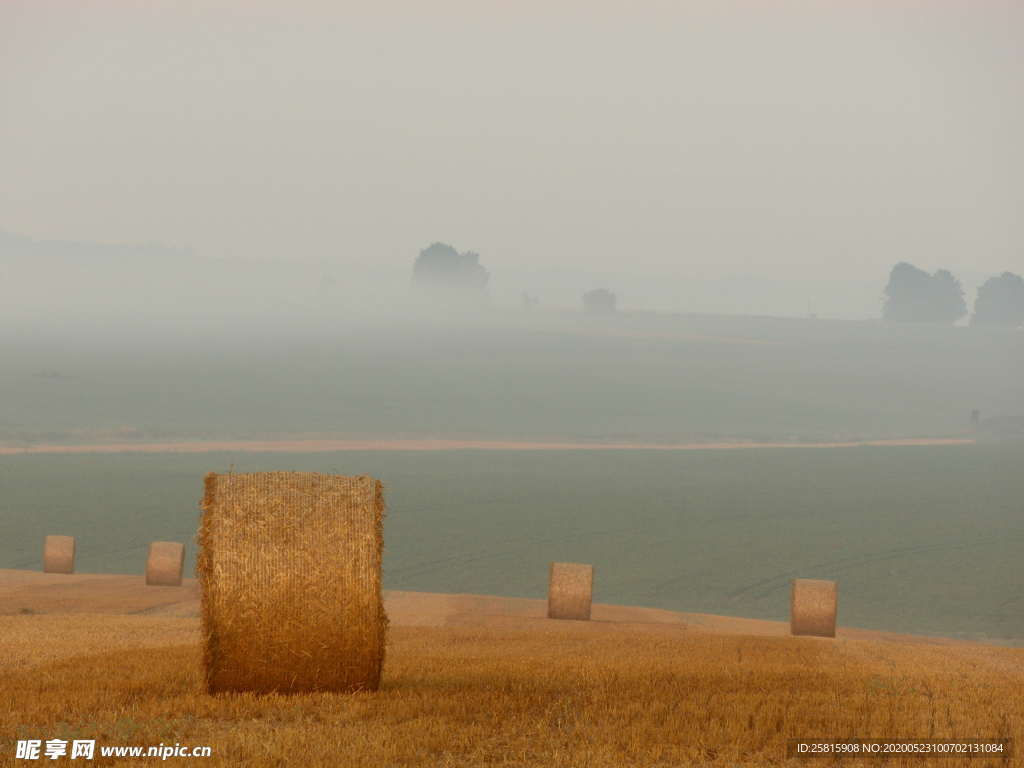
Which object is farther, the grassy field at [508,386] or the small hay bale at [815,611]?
the grassy field at [508,386]

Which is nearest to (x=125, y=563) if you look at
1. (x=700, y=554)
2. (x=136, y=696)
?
(x=700, y=554)

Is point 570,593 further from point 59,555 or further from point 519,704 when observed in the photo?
point 519,704

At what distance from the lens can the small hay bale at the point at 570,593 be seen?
29672 mm

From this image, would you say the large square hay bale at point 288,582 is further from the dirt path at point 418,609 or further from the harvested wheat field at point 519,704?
the dirt path at point 418,609

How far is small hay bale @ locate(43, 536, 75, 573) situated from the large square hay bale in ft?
81.8

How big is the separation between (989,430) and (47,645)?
147 m

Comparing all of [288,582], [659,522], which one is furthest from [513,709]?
[659,522]

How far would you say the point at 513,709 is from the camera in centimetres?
1276

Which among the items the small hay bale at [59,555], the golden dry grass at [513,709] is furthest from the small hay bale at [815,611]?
the small hay bale at [59,555]

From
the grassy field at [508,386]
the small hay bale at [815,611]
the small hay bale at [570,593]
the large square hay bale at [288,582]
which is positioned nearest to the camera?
the large square hay bale at [288,582]

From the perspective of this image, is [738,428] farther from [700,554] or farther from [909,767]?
[909,767]

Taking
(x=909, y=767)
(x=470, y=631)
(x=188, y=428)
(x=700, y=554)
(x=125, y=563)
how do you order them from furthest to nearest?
(x=188, y=428) < (x=700, y=554) < (x=125, y=563) < (x=470, y=631) < (x=909, y=767)

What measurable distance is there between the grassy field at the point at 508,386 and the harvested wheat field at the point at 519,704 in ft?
Result: 335

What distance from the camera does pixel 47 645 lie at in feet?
63.3
